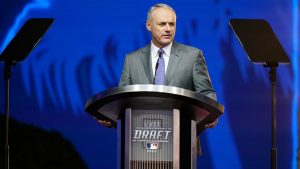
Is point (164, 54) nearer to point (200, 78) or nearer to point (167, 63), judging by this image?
point (167, 63)

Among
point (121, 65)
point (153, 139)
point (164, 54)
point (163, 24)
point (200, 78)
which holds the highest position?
point (121, 65)

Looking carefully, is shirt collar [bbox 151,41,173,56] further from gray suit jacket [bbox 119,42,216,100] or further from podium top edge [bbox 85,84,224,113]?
podium top edge [bbox 85,84,224,113]

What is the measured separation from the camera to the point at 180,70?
2.73 metres

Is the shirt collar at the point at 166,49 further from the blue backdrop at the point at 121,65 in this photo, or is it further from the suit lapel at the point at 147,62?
the blue backdrop at the point at 121,65

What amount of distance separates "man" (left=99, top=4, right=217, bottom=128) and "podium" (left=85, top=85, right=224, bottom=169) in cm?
56

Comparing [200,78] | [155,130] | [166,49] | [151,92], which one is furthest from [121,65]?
[151,92]

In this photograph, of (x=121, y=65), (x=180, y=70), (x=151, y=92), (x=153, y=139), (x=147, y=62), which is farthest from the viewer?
(x=121, y=65)

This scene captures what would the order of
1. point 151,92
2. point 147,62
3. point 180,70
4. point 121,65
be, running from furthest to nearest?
point 121,65 → point 147,62 → point 180,70 → point 151,92

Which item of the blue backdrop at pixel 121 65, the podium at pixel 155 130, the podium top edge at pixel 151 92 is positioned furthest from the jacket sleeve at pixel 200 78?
the blue backdrop at pixel 121 65

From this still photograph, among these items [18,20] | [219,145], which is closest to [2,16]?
→ [18,20]

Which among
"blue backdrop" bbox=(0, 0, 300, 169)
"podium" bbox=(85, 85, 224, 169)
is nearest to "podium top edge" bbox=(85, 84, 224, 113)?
"podium" bbox=(85, 85, 224, 169)

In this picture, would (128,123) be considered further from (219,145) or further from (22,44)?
(219,145)

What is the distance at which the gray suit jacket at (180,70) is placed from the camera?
107 inches

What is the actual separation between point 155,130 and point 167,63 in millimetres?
713
